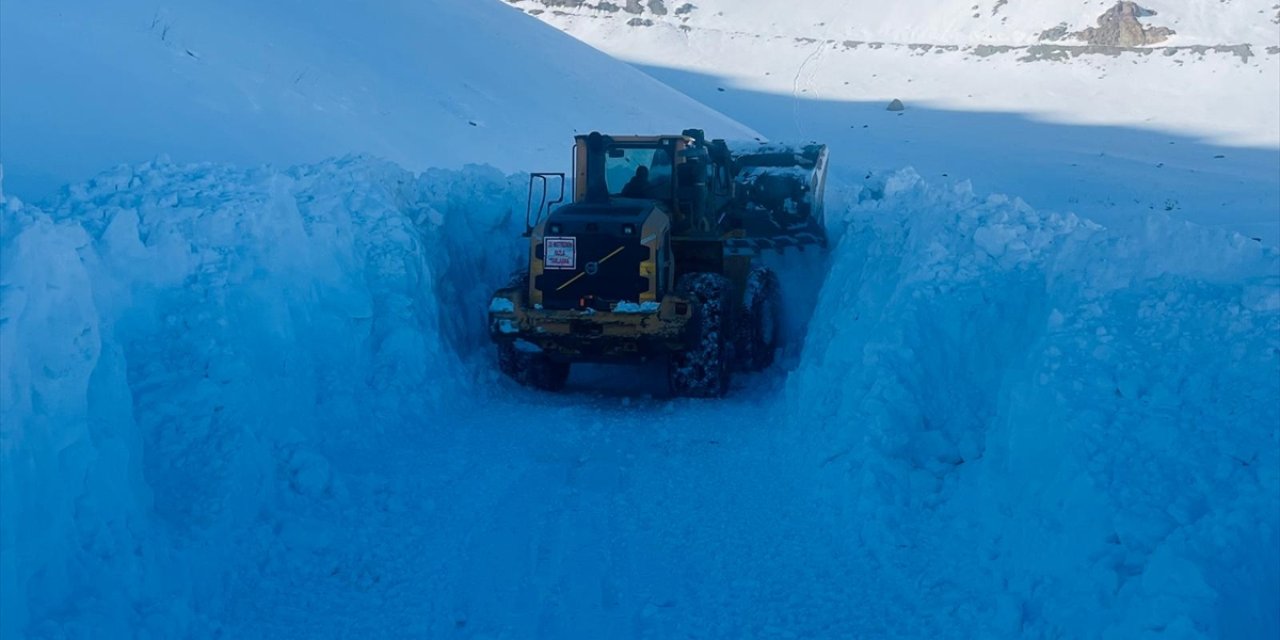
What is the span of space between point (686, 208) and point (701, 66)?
→ 35.7 m

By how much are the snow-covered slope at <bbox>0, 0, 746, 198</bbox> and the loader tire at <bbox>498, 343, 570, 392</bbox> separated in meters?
4.29

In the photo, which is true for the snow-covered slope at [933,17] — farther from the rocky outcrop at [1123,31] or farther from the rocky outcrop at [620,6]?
the rocky outcrop at [1123,31]

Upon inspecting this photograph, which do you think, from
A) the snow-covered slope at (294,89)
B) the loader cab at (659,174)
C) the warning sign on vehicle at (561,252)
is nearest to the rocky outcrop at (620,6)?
the snow-covered slope at (294,89)

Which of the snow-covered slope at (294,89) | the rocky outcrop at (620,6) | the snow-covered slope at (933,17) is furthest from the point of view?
the rocky outcrop at (620,6)

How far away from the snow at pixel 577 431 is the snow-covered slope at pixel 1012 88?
1103 centimetres

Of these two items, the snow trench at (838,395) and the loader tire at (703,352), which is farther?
the loader tire at (703,352)

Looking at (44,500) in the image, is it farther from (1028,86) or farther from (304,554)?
(1028,86)

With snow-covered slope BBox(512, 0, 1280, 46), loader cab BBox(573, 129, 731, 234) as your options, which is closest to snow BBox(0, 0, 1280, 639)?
loader cab BBox(573, 129, 731, 234)

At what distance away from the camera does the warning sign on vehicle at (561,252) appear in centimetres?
965

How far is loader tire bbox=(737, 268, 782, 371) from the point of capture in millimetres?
10445

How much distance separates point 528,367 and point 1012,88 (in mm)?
32055

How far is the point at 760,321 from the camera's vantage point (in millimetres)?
10617

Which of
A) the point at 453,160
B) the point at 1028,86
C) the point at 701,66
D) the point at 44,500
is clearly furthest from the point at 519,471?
the point at 701,66

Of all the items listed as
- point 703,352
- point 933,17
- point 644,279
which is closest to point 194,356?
point 644,279
